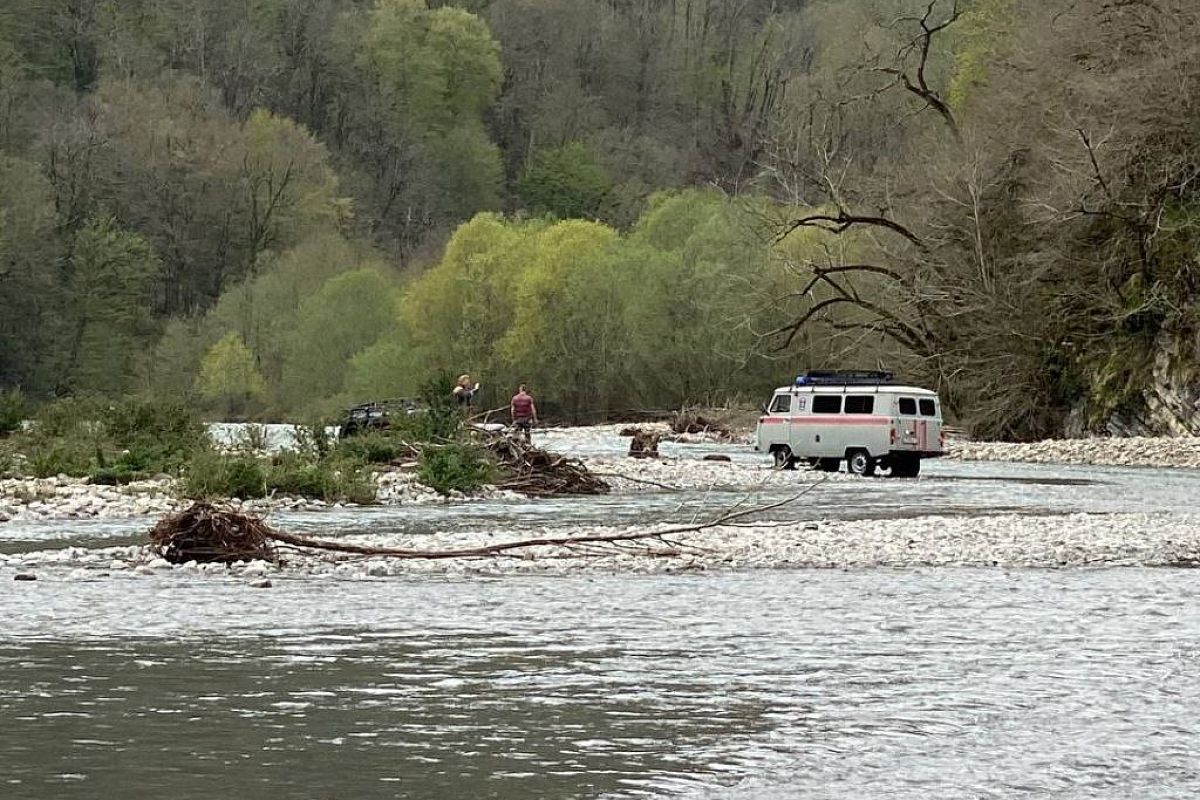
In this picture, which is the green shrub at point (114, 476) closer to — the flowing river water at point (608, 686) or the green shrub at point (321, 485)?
the green shrub at point (321, 485)

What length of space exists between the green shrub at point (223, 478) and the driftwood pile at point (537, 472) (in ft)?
15.8

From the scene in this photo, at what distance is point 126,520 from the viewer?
2455 cm

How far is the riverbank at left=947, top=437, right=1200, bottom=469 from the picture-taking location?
150 feet

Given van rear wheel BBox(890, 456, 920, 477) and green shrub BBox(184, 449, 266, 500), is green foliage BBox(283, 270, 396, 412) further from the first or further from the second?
green shrub BBox(184, 449, 266, 500)

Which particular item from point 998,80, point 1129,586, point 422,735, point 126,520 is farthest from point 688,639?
point 998,80

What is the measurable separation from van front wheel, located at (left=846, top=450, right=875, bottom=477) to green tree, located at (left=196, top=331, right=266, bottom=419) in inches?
2540

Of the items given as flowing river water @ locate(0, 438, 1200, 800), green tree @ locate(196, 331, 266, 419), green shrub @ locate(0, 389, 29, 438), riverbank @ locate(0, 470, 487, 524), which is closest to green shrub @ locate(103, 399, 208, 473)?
riverbank @ locate(0, 470, 487, 524)

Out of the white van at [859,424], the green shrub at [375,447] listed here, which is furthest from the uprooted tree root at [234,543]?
the white van at [859,424]

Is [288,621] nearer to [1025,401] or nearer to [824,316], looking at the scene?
[1025,401]

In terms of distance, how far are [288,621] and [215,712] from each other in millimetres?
4034

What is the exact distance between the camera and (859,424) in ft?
129

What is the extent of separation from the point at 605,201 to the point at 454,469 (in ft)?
348

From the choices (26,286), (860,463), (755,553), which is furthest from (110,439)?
(26,286)

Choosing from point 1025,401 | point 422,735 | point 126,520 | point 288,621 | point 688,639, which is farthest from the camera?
point 1025,401
